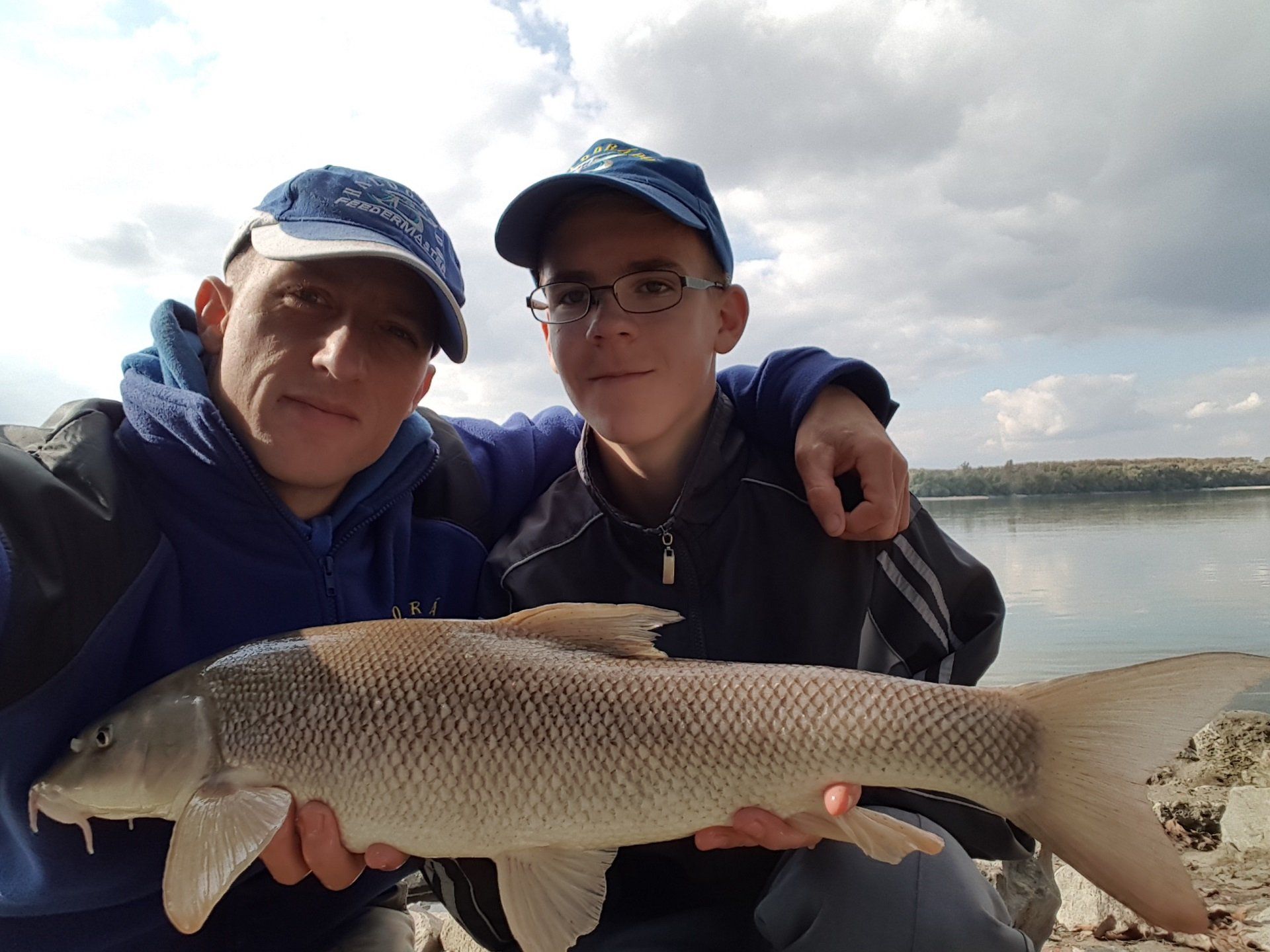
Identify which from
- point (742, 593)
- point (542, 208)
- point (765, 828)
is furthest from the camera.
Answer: point (542, 208)

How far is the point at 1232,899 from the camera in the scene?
376 cm

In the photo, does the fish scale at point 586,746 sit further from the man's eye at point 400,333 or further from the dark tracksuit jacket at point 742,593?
the man's eye at point 400,333

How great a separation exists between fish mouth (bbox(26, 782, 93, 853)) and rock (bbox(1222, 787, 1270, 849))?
5498 mm

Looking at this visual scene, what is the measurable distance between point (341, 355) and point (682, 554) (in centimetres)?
120

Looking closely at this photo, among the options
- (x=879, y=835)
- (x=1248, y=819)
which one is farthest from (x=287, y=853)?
(x=1248, y=819)

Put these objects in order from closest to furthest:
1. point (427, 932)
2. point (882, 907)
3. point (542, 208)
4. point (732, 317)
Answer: point (882, 907) < point (542, 208) < point (732, 317) < point (427, 932)

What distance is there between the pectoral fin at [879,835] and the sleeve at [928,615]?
655 millimetres

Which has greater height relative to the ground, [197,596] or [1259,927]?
[197,596]

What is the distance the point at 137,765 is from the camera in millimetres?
1938

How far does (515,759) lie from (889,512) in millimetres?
1280

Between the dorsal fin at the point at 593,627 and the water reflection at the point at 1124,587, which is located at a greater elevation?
the dorsal fin at the point at 593,627

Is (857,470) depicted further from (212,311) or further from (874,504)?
(212,311)

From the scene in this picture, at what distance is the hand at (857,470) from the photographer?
2.34 meters

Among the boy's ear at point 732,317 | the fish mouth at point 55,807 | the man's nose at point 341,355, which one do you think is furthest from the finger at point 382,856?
the boy's ear at point 732,317
